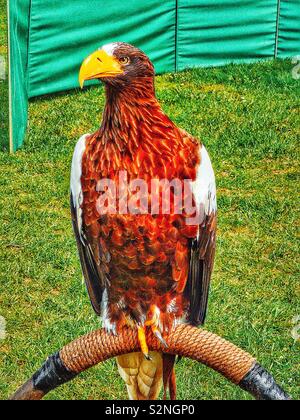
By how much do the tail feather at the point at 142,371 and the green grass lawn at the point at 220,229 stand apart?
6.48ft

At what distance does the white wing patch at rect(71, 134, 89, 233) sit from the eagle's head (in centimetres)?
29

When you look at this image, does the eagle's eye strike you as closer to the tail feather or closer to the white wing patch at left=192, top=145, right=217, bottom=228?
the white wing patch at left=192, top=145, right=217, bottom=228

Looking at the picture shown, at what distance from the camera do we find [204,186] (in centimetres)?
296

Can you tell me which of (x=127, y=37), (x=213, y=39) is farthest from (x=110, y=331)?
(x=213, y=39)

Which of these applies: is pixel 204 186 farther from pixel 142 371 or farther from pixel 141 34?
pixel 141 34

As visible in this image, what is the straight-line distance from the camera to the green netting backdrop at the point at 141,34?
8.73m

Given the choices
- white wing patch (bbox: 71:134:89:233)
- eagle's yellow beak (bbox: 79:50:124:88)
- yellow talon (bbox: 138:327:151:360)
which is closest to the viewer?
eagle's yellow beak (bbox: 79:50:124:88)

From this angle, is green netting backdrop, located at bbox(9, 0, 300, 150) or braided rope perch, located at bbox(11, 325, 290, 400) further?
green netting backdrop, located at bbox(9, 0, 300, 150)

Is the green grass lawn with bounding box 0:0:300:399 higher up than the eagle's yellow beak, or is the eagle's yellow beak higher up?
the eagle's yellow beak

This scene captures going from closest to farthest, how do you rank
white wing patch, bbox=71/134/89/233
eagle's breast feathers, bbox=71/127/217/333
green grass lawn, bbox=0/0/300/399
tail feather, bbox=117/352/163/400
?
eagle's breast feathers, bbox=71/127/217/333 → white wing patch, bbox=71/134/89/233 → tail feather, bbox=117/352/163/400 → green grass lawn, bbox=0/0/300/399

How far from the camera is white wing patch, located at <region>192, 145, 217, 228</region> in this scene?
292 cm

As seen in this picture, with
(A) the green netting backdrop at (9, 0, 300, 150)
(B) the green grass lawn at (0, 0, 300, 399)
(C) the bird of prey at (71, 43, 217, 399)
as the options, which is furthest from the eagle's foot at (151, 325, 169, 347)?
(A) the green netting backdrop at (9, 0, 300, 150)

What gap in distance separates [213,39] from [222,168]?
2978 millimetres
